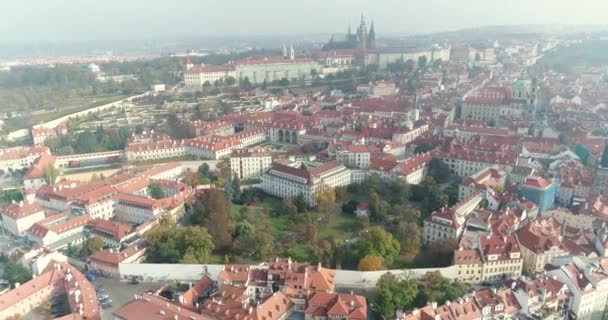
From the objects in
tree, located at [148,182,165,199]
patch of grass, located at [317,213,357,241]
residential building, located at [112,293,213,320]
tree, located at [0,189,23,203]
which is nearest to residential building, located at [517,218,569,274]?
patch of grass, located at [317,213,357,241]

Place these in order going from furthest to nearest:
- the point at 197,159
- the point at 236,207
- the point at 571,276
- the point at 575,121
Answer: the point at 575,121, the point at 197,159, the point at 236,207, the point at 571,276

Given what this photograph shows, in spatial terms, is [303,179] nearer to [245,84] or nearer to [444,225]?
[444,225]

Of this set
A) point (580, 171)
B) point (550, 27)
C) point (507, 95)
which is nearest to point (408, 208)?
point (580, 171)

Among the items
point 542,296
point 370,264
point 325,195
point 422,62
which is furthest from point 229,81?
point 542,296

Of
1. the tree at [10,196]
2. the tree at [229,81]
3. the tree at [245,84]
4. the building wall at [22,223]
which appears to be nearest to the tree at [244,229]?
the building wall at [22,223]

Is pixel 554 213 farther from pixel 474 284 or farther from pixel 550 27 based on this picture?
pixel 550 27

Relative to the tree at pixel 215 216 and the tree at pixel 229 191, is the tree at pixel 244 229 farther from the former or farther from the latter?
the tree at pixel 229 191
